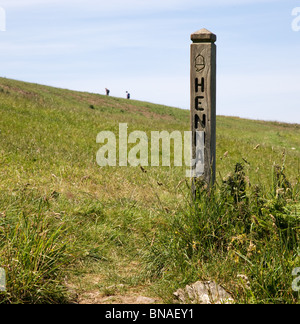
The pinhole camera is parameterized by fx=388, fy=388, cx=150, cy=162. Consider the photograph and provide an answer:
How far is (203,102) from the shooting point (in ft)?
18.3

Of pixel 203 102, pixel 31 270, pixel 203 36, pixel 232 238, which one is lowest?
pixel 31 270

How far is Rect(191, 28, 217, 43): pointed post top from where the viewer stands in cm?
551

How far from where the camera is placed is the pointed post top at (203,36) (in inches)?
217

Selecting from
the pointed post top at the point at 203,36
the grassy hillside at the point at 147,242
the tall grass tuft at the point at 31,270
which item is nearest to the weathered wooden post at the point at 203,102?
the pointed post top at the point at 203,36

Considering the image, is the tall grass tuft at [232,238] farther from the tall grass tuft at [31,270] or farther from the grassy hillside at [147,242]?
the tall grass tuft at [31,270]

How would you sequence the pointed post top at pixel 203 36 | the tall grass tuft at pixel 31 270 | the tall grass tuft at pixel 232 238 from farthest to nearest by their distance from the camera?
the pointed post top at pixel 203 36
the tall grass tuft at pixel 232 238
the tall grass tuft at pixel 31 270

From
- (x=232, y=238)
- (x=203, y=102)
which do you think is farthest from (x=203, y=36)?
(x=232, y=238)

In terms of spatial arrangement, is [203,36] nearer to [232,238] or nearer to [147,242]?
[147,242]

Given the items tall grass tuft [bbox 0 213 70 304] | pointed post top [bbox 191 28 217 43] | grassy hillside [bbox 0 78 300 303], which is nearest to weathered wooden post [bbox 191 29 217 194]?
pointed post top [bbox 191 28 217 43]

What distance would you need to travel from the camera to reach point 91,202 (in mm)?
7020

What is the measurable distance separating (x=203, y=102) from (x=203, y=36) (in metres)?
0.94

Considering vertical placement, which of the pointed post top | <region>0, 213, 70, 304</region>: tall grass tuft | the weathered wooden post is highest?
the pointed post top

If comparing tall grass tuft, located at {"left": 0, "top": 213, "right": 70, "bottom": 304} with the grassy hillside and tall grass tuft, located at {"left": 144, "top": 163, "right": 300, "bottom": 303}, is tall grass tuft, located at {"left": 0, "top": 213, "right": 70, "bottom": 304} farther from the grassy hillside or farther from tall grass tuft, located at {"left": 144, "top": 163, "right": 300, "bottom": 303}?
tall grass tuft, located at {"left": 144, "top": 163, "right": 300, "bottom": 303}

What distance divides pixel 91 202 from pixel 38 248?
10.4 ft
